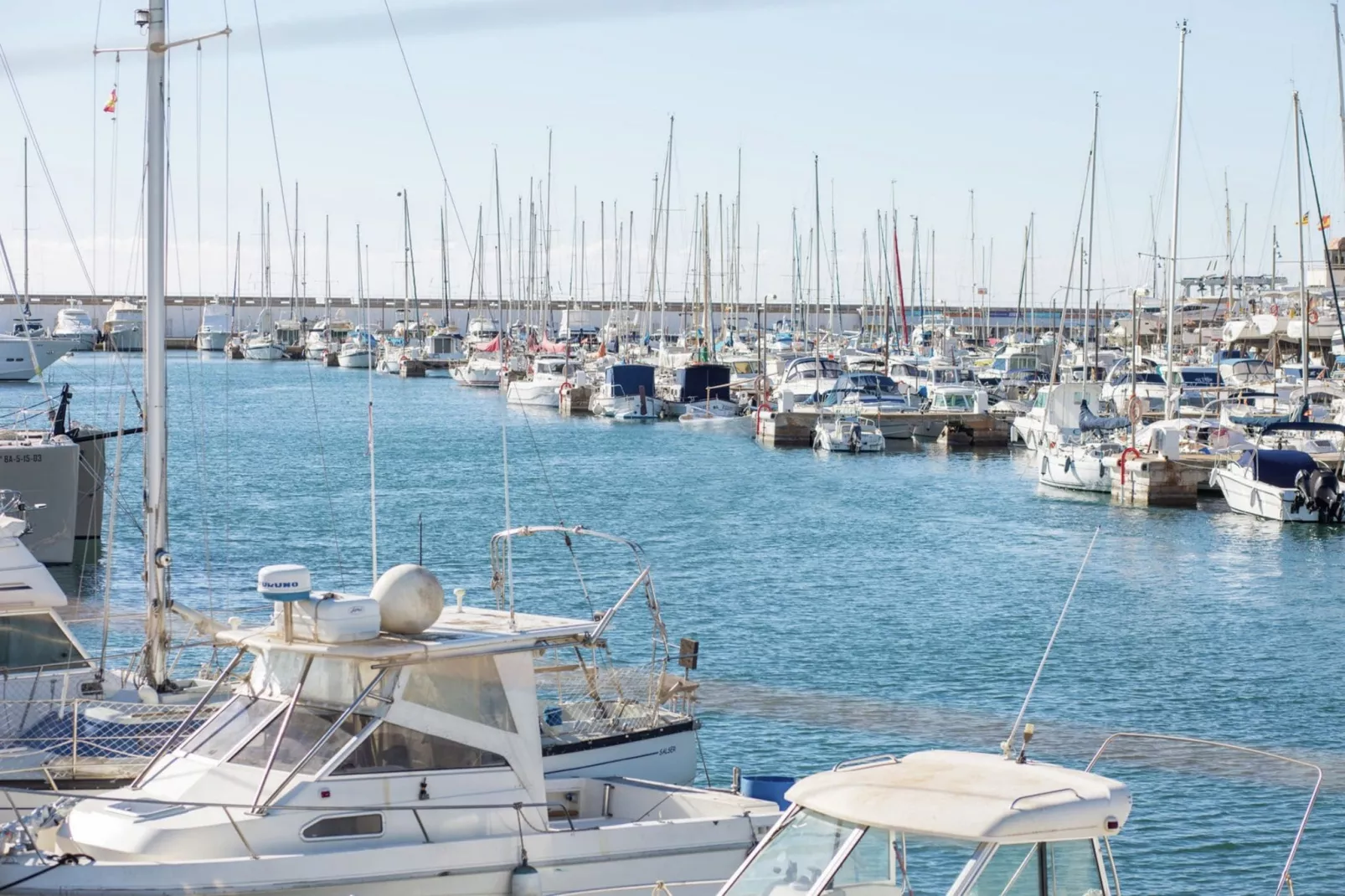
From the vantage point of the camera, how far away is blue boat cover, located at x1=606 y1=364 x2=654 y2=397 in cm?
9281

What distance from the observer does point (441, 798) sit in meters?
13.0

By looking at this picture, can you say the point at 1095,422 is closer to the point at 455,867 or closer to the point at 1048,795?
the point at 455,867

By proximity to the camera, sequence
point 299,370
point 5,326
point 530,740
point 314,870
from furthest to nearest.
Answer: point 5,326
point 299,370
point 530,740
point 314,870

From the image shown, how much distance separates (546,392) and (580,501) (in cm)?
4491

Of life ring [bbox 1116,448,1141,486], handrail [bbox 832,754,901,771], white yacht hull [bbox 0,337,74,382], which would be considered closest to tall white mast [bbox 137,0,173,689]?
handrail [bbox 832,754,901,771]

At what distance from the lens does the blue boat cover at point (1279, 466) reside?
5150 centimetres

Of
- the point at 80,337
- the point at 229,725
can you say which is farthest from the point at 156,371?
the point at 80,337

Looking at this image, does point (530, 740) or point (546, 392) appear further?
point (546, 392)

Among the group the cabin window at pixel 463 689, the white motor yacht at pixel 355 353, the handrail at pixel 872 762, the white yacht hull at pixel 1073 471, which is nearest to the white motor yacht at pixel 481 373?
the white motor yacht at pixel 355 353

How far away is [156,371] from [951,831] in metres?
12.0

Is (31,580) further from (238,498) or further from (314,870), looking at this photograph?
(238,498)

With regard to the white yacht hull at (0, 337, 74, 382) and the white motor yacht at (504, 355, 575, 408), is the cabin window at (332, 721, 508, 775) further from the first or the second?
the white yacht hull at (0, 337, 74, 382)

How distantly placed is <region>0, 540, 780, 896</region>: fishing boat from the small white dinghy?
195ft

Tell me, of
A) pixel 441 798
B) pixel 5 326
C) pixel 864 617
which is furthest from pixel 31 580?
pixel 5 326
